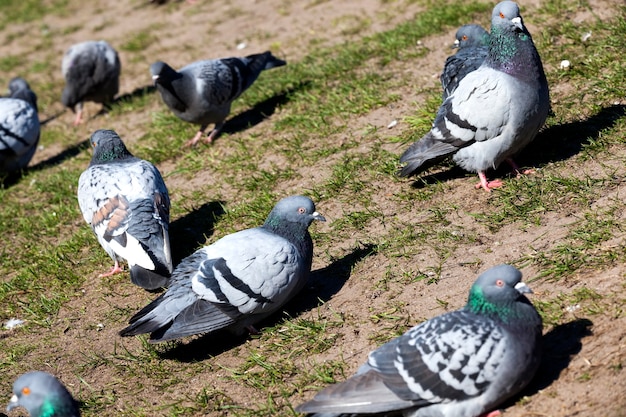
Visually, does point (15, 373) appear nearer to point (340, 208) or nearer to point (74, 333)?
point (74, 333)

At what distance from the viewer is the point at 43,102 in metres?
12.0

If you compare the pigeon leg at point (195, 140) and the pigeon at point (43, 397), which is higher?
the pigeon at point (43, 397)

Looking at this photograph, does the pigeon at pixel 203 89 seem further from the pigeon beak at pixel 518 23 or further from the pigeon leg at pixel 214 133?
the pigeon beak at pixel 518 23

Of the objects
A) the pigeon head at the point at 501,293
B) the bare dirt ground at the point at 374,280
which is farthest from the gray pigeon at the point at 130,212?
the pigeon head at the point at 501,293

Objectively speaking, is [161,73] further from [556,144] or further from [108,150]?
[556,144]

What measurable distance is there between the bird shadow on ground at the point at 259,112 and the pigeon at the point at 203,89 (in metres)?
0.23

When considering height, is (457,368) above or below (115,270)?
above

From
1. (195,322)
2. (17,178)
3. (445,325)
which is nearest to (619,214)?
(445,325)

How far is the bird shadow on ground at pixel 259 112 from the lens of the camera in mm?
8820

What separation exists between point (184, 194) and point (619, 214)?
3.99 meters

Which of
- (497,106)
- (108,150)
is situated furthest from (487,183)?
(108,150)

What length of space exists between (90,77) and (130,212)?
5.10m

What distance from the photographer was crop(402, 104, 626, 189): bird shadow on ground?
20.4ft

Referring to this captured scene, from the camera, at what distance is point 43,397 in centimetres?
404
